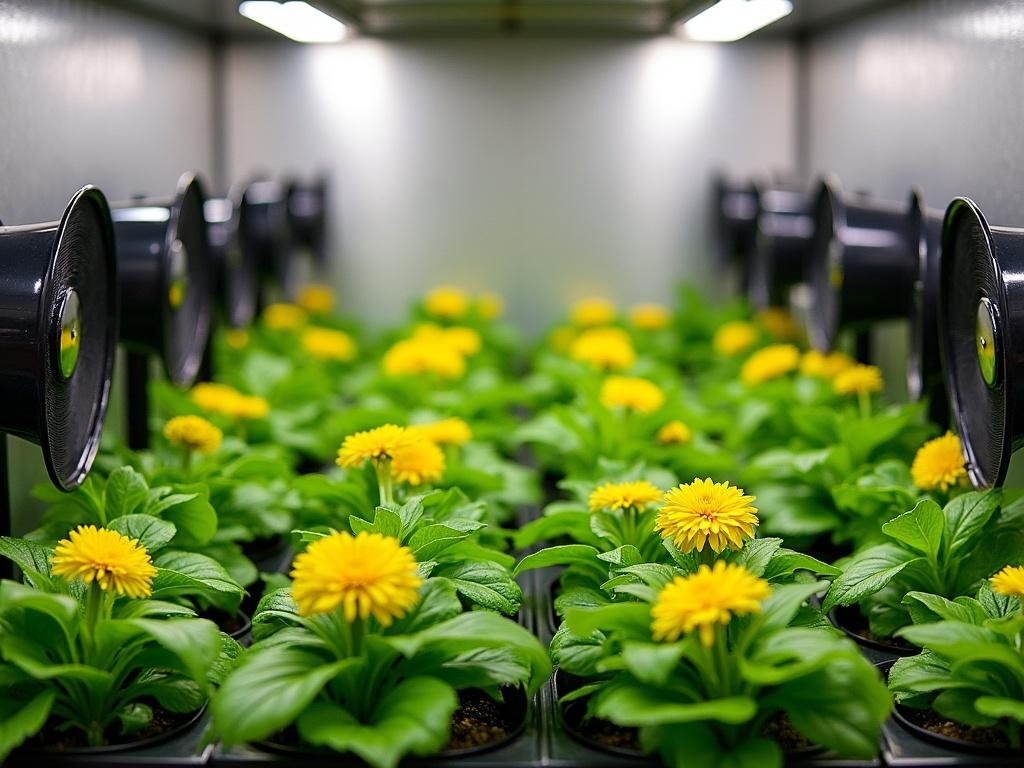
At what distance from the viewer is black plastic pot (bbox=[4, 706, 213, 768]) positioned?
3.62ft

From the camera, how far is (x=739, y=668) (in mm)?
1077

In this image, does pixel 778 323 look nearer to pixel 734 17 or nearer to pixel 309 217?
pixel 734 17

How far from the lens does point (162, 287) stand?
175 centimetres

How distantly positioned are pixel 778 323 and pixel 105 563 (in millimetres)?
1980

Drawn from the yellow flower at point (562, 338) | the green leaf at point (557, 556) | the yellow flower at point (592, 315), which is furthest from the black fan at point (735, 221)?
the green leaf at point (557, 556)

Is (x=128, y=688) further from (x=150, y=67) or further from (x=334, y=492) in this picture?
(x=150, y=67)

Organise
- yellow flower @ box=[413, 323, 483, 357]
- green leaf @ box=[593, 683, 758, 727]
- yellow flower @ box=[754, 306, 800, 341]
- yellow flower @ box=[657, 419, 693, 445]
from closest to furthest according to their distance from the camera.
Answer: green leaf @ box=[593, 683, 758, 727], yellow flower @ box=[657, 419, 693, 445], yellow flower @ box=[413, 323, 483, 357], yellow flower @ box=[754, 306, 800, 341]

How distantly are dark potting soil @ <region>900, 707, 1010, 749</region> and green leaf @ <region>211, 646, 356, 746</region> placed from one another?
553mm

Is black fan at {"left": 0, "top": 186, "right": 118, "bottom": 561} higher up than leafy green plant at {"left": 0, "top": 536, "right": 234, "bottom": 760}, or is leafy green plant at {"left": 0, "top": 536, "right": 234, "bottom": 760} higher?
black fan at {"left": 0, "top": 186, "right": 118, "bottom": 561}

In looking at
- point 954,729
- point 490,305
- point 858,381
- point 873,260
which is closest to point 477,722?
point 954,729

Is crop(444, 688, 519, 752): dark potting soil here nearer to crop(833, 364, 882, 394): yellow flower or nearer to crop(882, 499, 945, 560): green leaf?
crop(882, 499, 945, 560): green leaf

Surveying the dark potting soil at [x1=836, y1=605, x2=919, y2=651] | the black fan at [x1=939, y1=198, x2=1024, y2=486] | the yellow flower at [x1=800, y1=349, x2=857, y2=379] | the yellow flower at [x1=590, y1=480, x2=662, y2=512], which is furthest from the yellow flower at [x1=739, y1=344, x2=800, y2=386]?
the yellow flower at [x1=590, y1=480, x2=662, y2=512]

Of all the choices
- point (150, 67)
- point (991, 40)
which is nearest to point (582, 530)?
point (991, 40)

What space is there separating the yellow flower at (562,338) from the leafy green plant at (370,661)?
5.58 ft
